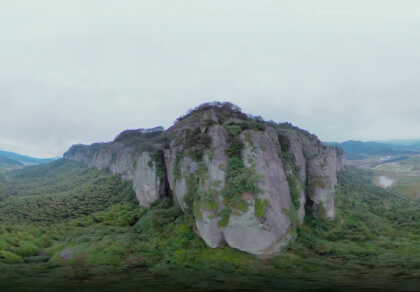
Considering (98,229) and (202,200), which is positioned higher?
(202,200)

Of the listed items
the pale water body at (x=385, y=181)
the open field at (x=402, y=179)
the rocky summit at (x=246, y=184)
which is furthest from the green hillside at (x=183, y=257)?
the pale water body at (x=385, y=181)

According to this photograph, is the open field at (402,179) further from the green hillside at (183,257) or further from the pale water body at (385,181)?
the green hillside at (183,257)

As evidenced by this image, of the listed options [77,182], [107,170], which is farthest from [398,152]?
[77,182]

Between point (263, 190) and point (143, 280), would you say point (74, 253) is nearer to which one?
point (143, 280)

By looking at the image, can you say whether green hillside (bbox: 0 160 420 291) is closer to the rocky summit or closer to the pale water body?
the rocky summit

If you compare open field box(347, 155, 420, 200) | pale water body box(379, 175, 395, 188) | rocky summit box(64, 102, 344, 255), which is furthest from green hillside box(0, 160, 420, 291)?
pale water body box(379, 175, 395, 188)

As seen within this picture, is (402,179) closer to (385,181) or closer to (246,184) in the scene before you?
(385,181)

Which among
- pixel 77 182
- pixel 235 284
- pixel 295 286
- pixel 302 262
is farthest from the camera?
pixel 77 182
